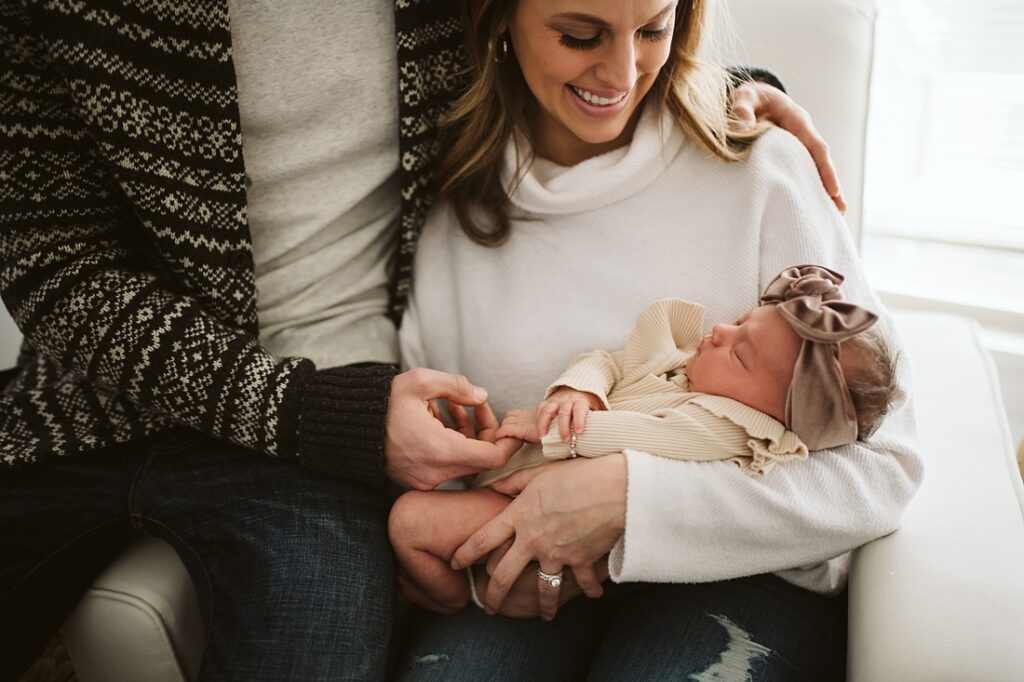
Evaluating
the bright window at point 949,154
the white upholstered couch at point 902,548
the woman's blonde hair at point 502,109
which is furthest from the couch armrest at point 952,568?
the bright window at point 949,154

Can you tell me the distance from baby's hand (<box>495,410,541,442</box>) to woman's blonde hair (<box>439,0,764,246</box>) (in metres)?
Answer: 0.31

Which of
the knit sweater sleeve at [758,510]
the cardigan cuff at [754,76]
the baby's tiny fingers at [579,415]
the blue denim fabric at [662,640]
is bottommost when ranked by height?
the blue denim fabric at [662,640]

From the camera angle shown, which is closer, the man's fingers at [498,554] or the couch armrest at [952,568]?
the couch armrest at [952,568]

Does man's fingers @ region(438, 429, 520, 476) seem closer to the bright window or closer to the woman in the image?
the woman

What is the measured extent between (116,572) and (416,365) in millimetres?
525

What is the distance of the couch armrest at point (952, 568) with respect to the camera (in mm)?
817

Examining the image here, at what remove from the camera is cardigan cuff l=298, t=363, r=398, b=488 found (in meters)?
1.04

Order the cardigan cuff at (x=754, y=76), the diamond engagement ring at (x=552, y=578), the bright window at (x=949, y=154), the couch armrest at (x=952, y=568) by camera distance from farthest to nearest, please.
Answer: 1. the bright window at (x=949, y=154)
2. the cardigan cuff at (x=754, y=76)
3. the diamond engagement ring at (x=552, y=578)
4. the couch armrest at (x=952, y=568)

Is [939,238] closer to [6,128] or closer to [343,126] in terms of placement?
[343,126]

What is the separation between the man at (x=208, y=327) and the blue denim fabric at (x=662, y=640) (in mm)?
103

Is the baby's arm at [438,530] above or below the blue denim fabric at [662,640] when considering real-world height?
above

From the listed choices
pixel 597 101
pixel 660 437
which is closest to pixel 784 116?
pixel 597 101

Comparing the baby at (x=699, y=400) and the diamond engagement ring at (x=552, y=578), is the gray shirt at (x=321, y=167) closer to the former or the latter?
the baby at (x=699, y=400)

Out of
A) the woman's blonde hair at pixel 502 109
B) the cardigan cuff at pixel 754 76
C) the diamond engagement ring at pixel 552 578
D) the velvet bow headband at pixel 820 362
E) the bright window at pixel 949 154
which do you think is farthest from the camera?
the bright window at pixel 949 154
